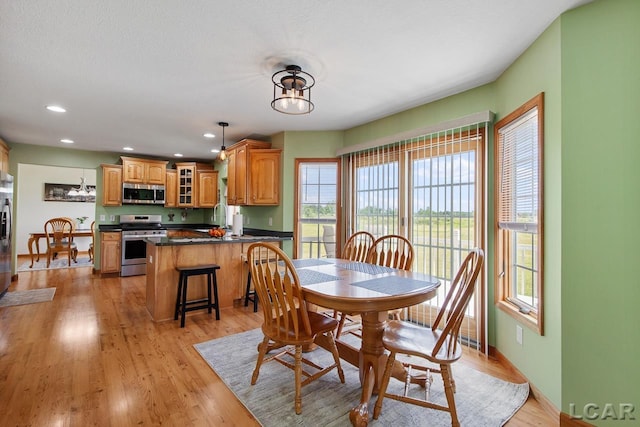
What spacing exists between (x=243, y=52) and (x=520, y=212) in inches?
96.9

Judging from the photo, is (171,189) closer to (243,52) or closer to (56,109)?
(56,109)

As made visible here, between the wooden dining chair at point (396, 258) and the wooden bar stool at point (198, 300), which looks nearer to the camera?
the wooden dining chair at point (396, 258)

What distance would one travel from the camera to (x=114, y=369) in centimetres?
232

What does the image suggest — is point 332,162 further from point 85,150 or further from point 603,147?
point 85,150

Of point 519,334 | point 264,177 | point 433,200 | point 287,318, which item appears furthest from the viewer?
point 264,177

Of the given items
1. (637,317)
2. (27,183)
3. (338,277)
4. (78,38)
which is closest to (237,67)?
(78,38)

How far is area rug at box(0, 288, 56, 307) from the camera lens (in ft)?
12.9

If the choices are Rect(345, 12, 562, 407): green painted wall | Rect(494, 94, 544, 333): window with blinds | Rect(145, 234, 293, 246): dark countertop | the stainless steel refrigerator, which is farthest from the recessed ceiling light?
Rect(494, 94, 544, 333): window with blinds

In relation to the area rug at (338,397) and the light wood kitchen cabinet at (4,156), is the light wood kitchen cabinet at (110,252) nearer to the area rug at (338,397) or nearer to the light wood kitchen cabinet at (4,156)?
the light wood kitchen cabinet at (4,156)

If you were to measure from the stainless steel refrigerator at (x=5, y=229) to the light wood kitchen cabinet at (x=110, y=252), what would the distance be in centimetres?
126

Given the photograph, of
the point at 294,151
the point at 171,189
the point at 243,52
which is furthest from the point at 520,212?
the point at 171,189

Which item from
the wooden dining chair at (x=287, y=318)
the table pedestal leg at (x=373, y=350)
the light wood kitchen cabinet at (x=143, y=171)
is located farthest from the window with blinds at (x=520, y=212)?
the light wood kitchen cabinet at (x=143, y=171)

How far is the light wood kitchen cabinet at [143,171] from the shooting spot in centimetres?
595

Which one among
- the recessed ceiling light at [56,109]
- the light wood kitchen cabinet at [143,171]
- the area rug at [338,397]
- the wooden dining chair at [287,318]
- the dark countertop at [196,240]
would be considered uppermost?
the recessed ceiling light at [56,109]
